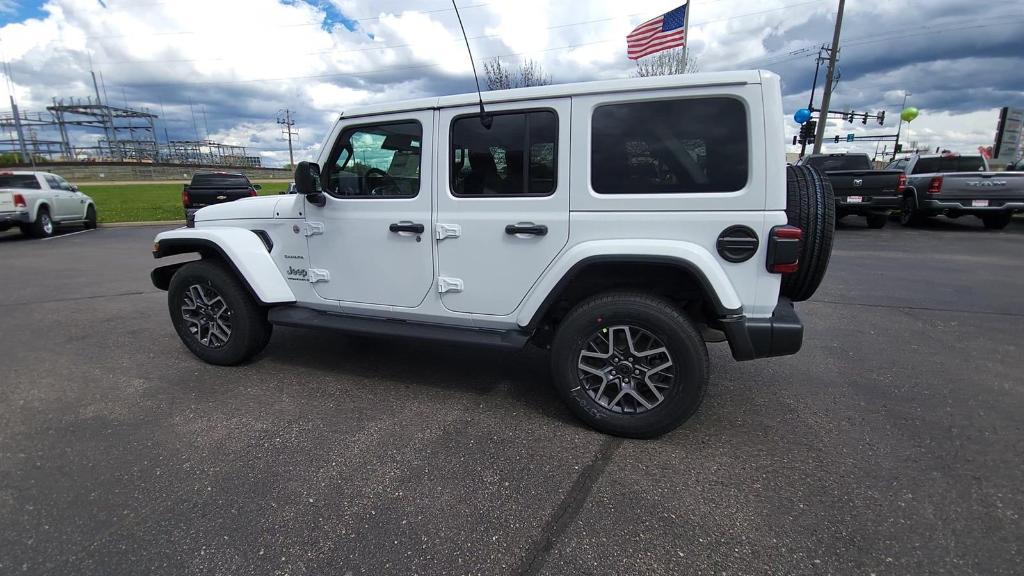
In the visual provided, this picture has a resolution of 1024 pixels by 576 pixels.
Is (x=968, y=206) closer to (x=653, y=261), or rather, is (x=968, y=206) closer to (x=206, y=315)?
(x=653, y=261)

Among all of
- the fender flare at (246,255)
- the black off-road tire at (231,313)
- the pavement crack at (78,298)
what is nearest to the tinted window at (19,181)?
the pavement crack at (78,298)

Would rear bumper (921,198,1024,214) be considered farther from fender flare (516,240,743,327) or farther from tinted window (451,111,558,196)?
tinted window (451,111,558,196)

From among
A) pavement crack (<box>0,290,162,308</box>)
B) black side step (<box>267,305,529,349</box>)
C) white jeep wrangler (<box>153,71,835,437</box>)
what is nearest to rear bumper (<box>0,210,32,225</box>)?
pavement crack (<box>0,290,162,308</box>)

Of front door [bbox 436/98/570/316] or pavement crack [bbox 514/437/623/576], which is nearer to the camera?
pavement crack [bbox 514/437/623/576]

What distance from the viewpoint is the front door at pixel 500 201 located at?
9.57 feet

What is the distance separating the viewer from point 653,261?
2.69 m

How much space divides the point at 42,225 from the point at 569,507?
50.9 ft

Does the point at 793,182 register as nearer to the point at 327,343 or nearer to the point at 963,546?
the point at 963,546

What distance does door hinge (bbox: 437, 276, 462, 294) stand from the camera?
10.6 ft

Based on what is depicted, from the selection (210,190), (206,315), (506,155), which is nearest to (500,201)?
(506,155)

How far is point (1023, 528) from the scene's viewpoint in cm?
213

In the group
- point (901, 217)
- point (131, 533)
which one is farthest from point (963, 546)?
point (901, 217)

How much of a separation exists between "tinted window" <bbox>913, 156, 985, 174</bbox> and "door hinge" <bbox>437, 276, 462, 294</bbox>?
15256 mm

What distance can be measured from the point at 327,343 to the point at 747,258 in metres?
3.54
